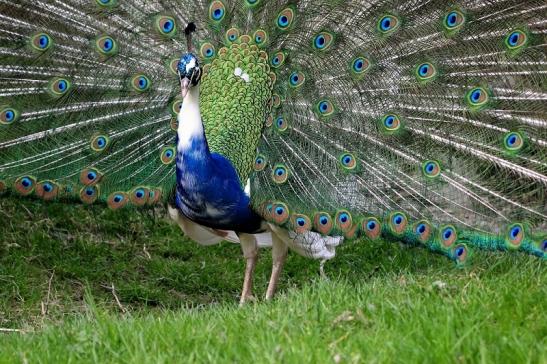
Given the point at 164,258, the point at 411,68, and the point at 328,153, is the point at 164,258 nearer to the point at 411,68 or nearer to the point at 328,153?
the point at 328,153

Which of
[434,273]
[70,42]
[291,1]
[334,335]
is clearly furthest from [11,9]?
[334,335]

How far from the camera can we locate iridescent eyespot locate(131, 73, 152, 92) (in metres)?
5.32

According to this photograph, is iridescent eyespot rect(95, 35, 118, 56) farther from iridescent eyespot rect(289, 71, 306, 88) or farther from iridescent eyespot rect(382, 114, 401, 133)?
iridescent eyespot rect(382, 114, 401, 133)

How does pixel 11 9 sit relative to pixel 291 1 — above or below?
below

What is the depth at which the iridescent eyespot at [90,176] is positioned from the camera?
5266 mm

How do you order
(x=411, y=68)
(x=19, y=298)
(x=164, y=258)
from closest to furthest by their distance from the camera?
(x=411, y=68)
(x=19, y=298)
(x=164, y=258)

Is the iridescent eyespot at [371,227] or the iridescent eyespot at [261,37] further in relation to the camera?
the iridescent eyespot at [261,37]

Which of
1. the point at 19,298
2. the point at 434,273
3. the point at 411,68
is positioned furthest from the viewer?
the point at 19,298

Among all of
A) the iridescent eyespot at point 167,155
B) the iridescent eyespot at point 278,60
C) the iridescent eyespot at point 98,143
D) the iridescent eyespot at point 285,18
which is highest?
the iridescent eyespot at point 285,18

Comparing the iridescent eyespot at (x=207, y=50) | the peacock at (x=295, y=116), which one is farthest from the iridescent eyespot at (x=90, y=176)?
the iridescent eyespot at (x=207, y=50)

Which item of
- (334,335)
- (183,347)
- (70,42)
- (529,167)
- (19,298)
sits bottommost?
(19,298)

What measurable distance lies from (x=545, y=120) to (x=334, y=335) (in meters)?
2.16

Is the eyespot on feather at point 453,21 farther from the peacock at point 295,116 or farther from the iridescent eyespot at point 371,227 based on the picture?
the iridescent eyespot at point 371,227

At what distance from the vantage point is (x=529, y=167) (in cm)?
489
